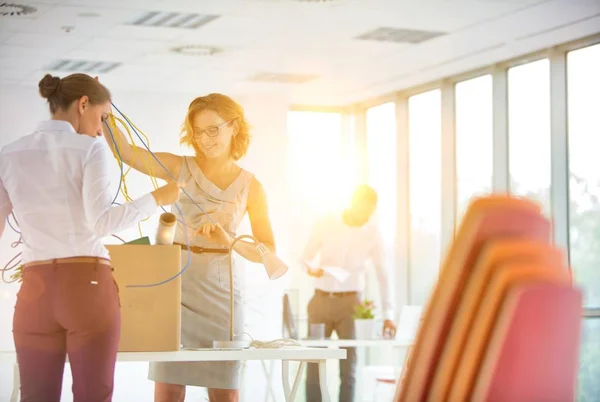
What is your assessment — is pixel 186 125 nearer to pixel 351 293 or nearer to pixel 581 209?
pixel 351 293

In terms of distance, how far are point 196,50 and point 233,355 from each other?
5082mm

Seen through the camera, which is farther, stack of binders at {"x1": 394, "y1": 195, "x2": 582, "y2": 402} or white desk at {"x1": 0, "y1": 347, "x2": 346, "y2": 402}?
white desk at {"x1": 0, "y1": 347, "x2": 346, "y2": 402}

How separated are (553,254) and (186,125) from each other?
252 cm

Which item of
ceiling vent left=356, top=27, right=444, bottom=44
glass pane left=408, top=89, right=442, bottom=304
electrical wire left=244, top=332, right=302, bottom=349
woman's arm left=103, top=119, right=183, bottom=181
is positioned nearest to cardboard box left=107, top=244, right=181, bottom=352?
electrical wire left=244, top=332, right=302, bottom=349

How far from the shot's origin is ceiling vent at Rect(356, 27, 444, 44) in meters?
6.97

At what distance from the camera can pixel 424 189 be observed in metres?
9.41

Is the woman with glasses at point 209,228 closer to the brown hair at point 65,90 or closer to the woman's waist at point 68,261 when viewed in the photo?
the brown hair at point 65,90

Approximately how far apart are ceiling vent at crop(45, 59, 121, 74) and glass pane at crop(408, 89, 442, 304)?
3.00 metres

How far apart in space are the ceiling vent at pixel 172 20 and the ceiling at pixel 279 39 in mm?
10

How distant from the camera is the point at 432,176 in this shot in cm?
927

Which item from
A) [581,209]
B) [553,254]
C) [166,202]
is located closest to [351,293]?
[581,209]

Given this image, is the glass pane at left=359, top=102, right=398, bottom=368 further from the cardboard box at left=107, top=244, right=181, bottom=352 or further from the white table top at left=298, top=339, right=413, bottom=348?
the cardboard box at left=107, top=244, right=181, bottom=352

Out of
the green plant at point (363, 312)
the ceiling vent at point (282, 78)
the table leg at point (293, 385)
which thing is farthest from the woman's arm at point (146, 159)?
the ceiling vent at point (282, 78)

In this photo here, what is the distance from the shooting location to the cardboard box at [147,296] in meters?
2.89
